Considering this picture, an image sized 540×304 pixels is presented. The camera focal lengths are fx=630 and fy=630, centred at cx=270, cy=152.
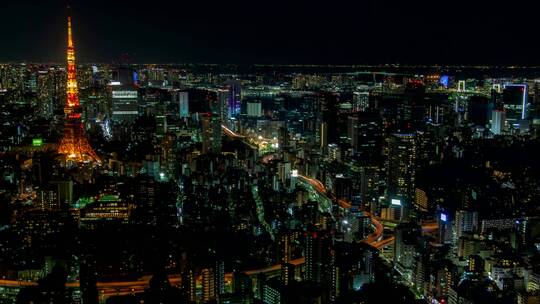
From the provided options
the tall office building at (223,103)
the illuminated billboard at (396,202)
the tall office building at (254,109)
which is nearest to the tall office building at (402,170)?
the illuminated billboard at (396,202)

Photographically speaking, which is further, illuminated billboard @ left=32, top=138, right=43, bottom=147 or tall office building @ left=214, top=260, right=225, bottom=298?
illuminated billboard @ left=32, top=138, right=43, bottom=147

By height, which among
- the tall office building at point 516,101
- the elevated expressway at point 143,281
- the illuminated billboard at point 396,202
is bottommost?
the elevated expressway at point 143,281

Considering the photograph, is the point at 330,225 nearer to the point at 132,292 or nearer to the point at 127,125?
the point at 132,292

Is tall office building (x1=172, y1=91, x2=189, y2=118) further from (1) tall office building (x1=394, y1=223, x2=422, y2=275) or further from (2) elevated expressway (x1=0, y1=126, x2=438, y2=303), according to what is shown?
(1) tall office building (x1=394, y1=223, x2=422, y2=275)

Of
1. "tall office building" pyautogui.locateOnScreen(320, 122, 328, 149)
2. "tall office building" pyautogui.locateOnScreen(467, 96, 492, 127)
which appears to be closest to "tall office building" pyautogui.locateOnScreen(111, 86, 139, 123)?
"tall office building" pyautogui.locateOnScreen(320, 122, 328, 149)

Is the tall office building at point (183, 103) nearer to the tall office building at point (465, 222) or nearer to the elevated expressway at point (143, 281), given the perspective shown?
the elevated expressway at point (143, 281)

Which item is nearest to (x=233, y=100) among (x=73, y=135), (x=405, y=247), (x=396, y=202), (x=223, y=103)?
(x=223, y=103)

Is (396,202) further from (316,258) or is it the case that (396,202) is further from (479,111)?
(479,111)
